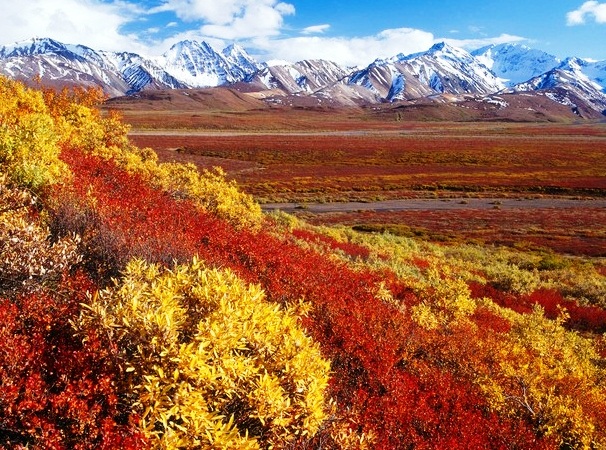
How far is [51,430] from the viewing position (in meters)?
3.65

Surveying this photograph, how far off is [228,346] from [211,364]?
0.21 metres

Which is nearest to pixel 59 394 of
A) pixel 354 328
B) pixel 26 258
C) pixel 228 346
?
pixel 228 346

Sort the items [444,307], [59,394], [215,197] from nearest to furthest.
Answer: [59,394] < [444,307] < [215,197]

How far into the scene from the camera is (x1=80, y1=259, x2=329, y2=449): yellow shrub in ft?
11.8

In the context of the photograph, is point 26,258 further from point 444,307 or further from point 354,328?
point 444,307

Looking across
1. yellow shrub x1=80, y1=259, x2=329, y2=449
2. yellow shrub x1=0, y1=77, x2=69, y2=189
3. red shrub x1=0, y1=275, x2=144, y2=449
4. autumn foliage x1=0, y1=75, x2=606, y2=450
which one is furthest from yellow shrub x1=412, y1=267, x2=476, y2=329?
yellow shrub x1=0, y1=77, x2=69, y2=189

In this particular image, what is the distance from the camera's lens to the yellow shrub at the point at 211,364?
3607 mm

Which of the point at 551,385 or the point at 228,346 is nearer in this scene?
the point at 228,346

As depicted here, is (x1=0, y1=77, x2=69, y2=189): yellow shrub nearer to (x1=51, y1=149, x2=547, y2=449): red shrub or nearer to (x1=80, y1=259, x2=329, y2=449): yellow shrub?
(x1=51, y1=149, x2=547, y2=449): red shrub

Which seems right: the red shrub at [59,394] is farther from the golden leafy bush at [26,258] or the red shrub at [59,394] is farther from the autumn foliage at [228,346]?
the golden leafy bush at [26,258]

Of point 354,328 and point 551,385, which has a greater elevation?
point 354,328

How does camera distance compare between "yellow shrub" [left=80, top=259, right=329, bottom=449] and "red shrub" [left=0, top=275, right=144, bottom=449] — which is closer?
"yellow shrub" [left=80, top=259, right=329, bottom=449]

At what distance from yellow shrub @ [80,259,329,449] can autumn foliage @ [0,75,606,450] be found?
20 millimetres

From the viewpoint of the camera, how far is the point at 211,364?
3.94 meters
